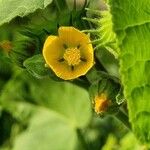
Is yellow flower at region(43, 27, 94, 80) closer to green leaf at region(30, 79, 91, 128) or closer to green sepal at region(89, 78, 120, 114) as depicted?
green sepal at region(89, 78, 120, 114)

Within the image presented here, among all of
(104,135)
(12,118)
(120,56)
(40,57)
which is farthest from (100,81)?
(12,118)

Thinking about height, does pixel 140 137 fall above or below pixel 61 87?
above

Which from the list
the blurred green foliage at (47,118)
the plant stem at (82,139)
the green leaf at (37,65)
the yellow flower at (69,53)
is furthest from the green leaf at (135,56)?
the plant stem at (82,139)

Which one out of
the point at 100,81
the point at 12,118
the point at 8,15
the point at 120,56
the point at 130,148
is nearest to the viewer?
the point at 120,56

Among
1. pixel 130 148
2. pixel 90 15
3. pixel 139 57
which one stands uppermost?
pixel 139 57

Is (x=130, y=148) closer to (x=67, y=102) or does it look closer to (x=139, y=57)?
(x=67, y=102)

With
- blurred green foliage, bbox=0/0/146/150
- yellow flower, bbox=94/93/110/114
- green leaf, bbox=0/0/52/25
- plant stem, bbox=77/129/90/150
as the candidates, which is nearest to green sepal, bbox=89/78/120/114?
yellow flower, bbox=94/93/110/114

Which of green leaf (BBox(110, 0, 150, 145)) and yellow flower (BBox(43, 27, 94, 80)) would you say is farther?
yellow flower (BBox(43, 27, 94, 80))
